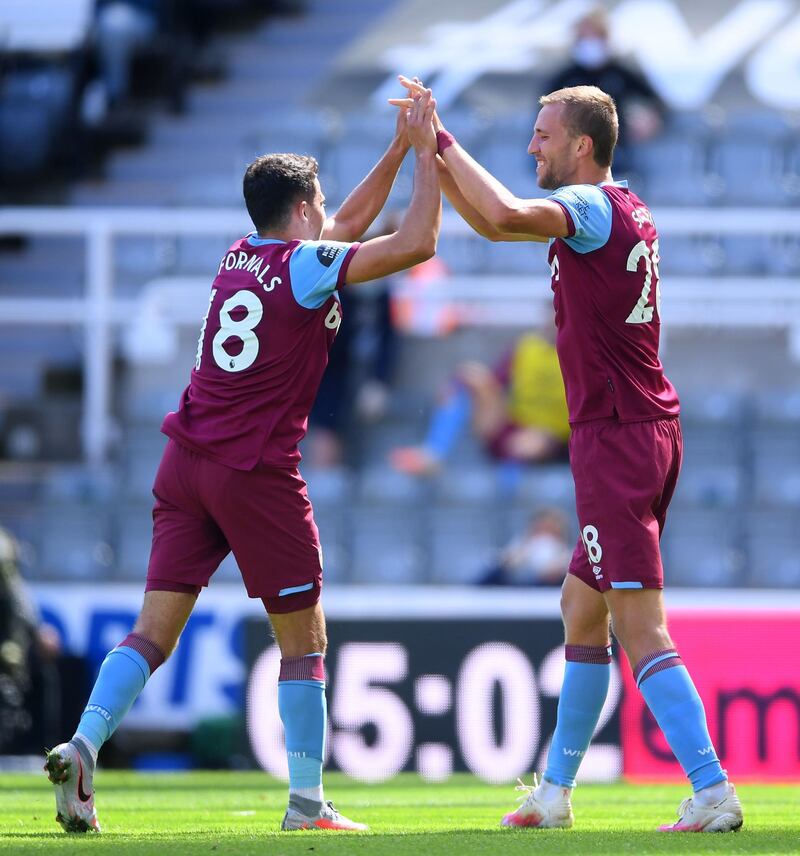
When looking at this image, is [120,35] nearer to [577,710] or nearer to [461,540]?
[461,540]

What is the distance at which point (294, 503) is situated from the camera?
5.04 metres

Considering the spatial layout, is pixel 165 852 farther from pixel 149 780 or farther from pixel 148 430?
pixel 148 430

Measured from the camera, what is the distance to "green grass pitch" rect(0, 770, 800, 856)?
4.42 m

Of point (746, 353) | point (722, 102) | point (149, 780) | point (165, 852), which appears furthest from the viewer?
point (722, 102)

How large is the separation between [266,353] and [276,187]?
504 millimetres

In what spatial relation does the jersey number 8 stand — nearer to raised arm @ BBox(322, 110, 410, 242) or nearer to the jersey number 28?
raised arm @ BBox(322, 110, 410, 242)

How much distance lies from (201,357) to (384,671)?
162 inches

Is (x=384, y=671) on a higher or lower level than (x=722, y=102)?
lower

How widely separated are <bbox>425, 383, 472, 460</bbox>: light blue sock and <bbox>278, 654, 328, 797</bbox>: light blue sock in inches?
236

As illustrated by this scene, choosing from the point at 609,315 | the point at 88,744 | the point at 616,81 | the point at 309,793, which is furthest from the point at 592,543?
the point at 616,81

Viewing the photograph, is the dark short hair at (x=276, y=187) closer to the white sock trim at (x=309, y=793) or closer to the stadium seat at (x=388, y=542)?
the white sock trim at (x=309, y=793)

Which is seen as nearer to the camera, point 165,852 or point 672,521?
point 165,852

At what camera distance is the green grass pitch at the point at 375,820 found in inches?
174

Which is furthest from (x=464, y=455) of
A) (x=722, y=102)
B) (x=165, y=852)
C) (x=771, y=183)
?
(x=165, y=852)
